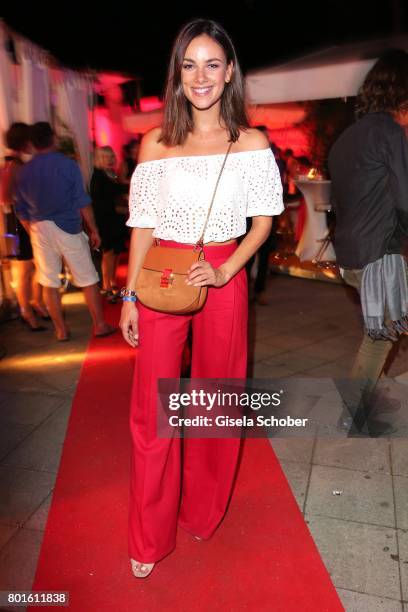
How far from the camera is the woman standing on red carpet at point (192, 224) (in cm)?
202

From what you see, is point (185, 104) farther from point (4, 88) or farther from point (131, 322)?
point (4, 88)

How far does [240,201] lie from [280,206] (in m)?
0.18

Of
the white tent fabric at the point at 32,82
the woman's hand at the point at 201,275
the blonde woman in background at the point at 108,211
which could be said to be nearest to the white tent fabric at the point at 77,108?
the white tent fabric at the point at 32,82

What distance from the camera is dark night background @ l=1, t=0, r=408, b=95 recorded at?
14922 mm

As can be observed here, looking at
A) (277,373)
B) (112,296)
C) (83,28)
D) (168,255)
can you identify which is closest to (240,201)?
(168,255)

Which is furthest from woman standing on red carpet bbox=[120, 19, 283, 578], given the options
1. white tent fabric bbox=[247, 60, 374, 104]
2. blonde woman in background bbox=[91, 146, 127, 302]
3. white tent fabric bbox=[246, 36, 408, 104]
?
white tent fabric bbox=[246, 36, 408, 104]

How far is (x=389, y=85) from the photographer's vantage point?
9.48 ft

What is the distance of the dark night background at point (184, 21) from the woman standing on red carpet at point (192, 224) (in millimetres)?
12417

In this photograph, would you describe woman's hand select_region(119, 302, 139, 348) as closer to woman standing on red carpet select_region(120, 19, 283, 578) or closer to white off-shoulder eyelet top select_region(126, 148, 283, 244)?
woman standing on red carpet select_region(120, 19, 283, 578)

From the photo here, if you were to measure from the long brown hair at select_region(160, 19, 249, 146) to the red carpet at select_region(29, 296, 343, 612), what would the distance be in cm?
170

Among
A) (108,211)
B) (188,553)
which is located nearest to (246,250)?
(188,553)

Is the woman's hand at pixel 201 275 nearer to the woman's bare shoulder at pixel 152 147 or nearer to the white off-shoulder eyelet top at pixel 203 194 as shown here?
the white off-shoulder eyelet top at pixel 203 194

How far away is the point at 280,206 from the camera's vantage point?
7.11ft

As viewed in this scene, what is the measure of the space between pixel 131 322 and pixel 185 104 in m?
0.86
